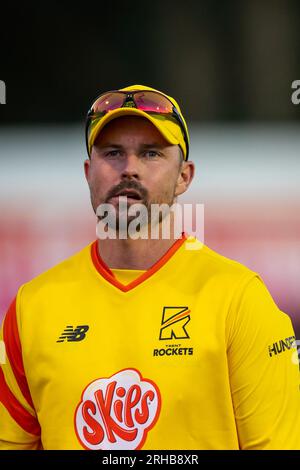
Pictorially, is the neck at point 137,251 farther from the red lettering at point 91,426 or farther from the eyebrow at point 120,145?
the red lettering at point 91,426

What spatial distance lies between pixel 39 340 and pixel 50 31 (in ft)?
7.01

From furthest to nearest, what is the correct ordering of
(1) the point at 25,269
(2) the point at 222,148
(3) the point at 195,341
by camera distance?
(2) the point at 222,148 → (1) the point at 25,269 → (3) the point at 195,341

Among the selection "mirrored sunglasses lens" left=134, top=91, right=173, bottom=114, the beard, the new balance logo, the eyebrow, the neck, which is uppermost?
"mirrored sunglasses lens" left=134, top=91, right=173, bottom=114

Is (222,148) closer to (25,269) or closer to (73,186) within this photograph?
(73,186)

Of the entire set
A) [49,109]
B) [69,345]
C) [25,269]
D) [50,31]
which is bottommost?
[69,345]

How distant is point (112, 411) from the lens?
75.4 inches

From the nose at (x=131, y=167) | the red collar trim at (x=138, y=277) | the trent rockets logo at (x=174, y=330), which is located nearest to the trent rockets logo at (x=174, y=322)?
the trent rockets logo at (x=174, y=330)

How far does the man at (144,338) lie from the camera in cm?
188

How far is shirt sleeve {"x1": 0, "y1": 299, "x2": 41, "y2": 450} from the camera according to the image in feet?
6.75

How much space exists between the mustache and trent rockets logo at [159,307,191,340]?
0.31 meters

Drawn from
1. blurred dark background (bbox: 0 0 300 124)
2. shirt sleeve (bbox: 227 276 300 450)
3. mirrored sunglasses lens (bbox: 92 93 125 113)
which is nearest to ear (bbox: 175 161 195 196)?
mirrored sunglasses lens (bbox: 92 93 125 113)

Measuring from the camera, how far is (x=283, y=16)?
3.66 m

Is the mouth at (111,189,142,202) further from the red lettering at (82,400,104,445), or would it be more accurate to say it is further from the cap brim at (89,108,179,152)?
the red lettering at (82,400,104,445)

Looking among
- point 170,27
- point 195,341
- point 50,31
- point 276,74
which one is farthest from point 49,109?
point 195,341
